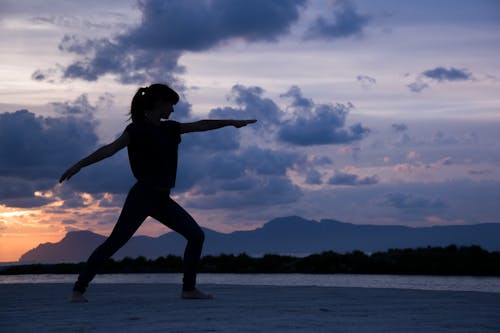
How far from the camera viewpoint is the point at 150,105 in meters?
7.15

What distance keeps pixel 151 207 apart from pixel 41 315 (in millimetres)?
1534

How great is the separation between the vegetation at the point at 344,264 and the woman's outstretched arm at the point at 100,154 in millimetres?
24353

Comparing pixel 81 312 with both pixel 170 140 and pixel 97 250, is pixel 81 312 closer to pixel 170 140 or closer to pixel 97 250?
pixel 97 250

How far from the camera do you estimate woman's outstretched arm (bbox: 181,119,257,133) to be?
729 centimetres

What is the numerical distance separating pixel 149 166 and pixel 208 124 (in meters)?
0.83

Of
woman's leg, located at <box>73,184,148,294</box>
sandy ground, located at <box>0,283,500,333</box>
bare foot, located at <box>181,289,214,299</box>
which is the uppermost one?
woman's leg, located at <box>73,184,148,294</box>

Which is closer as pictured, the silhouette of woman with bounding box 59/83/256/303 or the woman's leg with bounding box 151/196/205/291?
the silhouette of woman with bounding box 59/83/256/303

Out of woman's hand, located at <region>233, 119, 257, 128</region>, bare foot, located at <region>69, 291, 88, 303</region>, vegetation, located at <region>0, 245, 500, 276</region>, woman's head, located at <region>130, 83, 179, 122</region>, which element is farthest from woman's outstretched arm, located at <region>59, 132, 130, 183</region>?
vegetation, located at <region>0, 245, 500, 276</region>

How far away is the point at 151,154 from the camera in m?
6.95

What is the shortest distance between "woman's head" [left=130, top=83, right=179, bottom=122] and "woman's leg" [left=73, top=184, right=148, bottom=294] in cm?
74

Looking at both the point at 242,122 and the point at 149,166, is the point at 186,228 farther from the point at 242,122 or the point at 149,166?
the point at 242,122

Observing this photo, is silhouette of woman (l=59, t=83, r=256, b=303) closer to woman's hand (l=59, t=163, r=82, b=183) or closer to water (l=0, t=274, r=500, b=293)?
woman's hand (l=59, t=163, r=82, b=183)

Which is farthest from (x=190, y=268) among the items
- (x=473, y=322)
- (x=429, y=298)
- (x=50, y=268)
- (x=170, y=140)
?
(x=50, y=268)

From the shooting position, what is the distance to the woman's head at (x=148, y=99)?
7.15 metres
